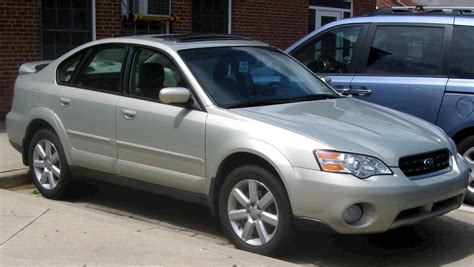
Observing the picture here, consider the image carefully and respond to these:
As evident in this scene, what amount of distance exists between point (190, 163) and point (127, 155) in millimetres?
747

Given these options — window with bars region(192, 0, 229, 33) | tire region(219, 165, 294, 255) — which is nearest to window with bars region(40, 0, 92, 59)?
window with bars region(192, 0, 229, 33)

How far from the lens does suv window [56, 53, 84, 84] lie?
6.20 meters

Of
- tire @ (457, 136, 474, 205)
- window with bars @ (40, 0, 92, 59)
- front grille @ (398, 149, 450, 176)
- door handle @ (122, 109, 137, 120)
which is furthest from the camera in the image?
window with bars @ (40, 0, 92, 59)

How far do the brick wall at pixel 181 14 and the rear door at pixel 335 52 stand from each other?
15.0 feet

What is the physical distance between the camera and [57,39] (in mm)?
10250

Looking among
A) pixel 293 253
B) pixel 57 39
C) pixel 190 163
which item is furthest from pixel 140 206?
pixel 57 39

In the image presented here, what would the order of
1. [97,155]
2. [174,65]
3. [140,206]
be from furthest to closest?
[140,206] < [97,155] < [174,65]

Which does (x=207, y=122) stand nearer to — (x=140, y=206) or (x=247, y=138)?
(x=247, y=138)

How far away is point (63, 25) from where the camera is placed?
10227 millimetres

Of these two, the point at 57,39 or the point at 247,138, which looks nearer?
the point at 247,138

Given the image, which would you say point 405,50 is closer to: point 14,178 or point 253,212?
point 253,212

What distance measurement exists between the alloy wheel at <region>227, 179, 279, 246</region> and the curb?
10.1ft

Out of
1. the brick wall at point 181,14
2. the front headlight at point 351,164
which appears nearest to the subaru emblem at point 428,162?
the front headlight at point 351,164

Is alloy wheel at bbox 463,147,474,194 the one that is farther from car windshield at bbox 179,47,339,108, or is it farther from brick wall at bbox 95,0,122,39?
brick wall at bbox 95,0,122,39
